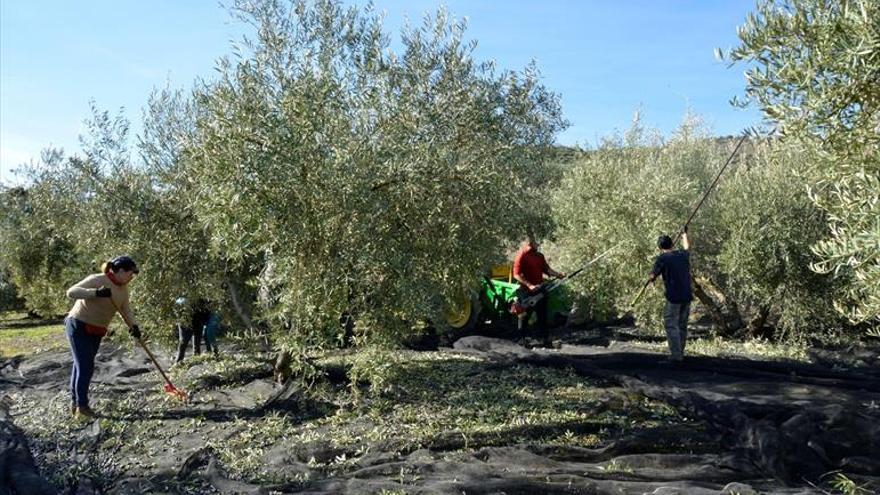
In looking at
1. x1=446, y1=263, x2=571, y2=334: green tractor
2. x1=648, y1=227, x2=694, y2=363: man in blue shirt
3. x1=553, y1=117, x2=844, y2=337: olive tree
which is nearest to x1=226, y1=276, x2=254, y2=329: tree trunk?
x1=446, y1=263, x2=571, y2=334: green tractor

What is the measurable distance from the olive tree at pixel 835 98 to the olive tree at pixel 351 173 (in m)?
3.41

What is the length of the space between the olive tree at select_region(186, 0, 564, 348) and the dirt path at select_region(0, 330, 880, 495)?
1.50 meters

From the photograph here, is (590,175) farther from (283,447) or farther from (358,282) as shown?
(283,447)

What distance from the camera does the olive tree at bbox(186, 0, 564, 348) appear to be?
6906mm

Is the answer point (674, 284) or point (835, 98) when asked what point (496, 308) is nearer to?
point (674, 284)

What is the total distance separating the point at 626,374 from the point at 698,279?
652cm

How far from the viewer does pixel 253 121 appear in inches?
272

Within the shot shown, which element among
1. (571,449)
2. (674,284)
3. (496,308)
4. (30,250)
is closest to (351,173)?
(571,449)

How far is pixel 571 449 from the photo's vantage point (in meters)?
6.05

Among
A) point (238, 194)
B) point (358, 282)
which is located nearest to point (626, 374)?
point (358, 282)

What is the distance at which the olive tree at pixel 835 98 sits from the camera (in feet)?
12.9

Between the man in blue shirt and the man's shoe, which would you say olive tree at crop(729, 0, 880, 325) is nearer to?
the man in blue shirt

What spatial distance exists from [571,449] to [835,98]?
337 cm

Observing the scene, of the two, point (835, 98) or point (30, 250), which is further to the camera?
point (30, 250)
